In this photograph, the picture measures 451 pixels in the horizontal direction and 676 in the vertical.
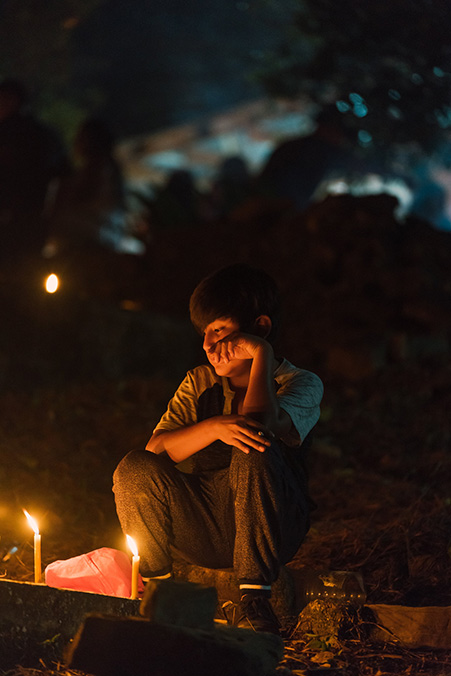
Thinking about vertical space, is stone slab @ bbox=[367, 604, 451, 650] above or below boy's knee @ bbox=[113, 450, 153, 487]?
below

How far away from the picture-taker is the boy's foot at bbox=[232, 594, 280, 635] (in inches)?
91.6

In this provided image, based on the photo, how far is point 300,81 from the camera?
8688 millimetres

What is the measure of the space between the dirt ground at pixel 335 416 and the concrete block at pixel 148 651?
0.25 meters

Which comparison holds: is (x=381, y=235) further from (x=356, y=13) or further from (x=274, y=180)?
(x=274, y=180)

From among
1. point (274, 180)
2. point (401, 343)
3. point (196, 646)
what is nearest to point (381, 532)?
point (196, 646)

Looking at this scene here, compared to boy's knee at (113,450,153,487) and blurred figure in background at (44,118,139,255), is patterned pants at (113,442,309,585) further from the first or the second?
blurred figure in background at (44,118,139,255)

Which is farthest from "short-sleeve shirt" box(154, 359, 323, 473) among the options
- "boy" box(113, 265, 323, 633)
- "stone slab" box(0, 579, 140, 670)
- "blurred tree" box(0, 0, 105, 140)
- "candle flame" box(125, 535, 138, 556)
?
"blurred tree" box(0, 0, 105, 140)

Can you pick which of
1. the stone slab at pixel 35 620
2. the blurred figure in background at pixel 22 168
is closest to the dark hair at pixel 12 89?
the blurred figure in background at pixel 22 168

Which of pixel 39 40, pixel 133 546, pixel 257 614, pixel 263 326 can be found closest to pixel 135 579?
pixel 133 546

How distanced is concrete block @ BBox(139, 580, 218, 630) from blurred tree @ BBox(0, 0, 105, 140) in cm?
565

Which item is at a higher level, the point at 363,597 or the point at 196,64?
the point at 196,64

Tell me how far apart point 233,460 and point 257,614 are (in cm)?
53

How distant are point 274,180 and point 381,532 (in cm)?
790

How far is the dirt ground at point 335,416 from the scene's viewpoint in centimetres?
310
